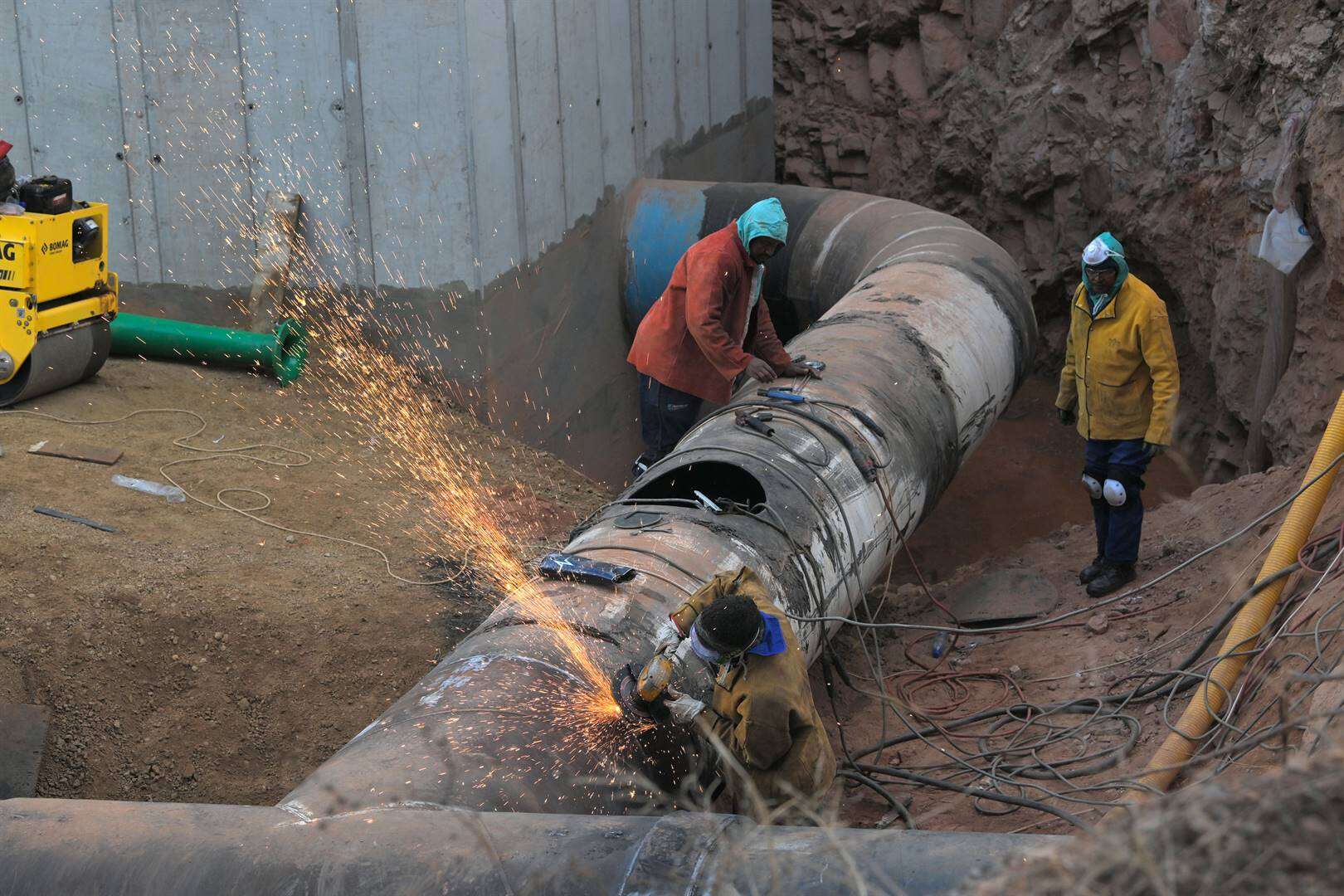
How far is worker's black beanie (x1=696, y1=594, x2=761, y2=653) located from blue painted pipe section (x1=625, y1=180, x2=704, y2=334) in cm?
560

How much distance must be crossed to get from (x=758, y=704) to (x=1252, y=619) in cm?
198

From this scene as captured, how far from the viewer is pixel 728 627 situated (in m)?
3.38

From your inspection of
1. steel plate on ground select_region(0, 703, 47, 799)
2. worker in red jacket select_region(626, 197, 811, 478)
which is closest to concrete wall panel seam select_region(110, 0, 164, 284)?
worker in red jacket select_region(626, 197, 811, 478)

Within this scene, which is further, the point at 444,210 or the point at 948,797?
the point at 444,210

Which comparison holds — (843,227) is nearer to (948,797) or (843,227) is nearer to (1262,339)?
(1262,339)

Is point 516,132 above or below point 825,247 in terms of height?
above

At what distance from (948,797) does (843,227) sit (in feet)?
15.2

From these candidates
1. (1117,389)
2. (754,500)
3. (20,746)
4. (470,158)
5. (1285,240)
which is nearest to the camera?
(20,746)

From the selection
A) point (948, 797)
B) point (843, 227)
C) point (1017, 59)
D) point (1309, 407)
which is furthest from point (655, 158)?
point (948, 797)

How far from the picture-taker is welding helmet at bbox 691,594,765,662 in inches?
133

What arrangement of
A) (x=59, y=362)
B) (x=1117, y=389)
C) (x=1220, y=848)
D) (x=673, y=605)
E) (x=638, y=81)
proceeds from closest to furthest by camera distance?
(x=1220, y=848) → (x=673, y=605) → (x=1117, y=389) → (x=59, y=362) → (x=638, y=81)

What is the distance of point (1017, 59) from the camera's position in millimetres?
10391

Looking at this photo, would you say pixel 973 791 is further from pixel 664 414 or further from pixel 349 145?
pixel 349 145

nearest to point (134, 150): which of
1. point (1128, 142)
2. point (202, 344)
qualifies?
point (202, 344)
